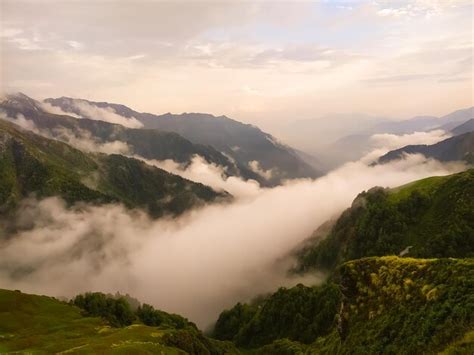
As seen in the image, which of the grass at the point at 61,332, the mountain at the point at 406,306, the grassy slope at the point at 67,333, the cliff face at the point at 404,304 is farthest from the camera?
the grassy slope at the point at 67,333

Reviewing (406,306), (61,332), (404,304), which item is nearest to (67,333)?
(61,332)

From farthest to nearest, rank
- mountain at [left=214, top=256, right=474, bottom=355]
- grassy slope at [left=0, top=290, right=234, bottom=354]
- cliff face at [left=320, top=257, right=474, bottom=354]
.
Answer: grassy slope at [left=0, top=290, right=234, bottom=354], cliff face at [left=320, top=257, right=474, bottom=354], mountain at [left=214, top=256, right=474, bottom=355]

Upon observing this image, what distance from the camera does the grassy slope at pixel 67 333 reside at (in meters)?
95.4

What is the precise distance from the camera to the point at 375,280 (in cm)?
6431

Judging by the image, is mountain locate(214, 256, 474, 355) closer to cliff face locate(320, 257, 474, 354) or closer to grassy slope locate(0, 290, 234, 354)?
cliff face locate(320, 257, 474, 354)

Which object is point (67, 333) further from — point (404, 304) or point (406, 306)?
point (406, 306)

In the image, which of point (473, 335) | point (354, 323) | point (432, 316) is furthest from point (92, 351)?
point (473, 335)

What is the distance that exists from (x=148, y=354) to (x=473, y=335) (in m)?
70.0

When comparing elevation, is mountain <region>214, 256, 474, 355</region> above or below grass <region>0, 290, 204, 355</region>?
above

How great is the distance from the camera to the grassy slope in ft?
313

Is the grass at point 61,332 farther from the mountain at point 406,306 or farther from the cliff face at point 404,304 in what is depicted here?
the mountain at point 406,306

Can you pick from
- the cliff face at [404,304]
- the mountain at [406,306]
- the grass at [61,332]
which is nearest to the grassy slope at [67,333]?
the grass at [61,332]

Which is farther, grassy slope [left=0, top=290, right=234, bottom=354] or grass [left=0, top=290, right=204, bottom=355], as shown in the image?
grassy slope [left=0, top=290, right=234, bottom=354]

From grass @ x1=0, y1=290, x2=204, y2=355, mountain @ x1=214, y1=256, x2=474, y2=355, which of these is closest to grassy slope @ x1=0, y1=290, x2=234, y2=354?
grass @ x1=0, y1=290, x2=204, y2=355
